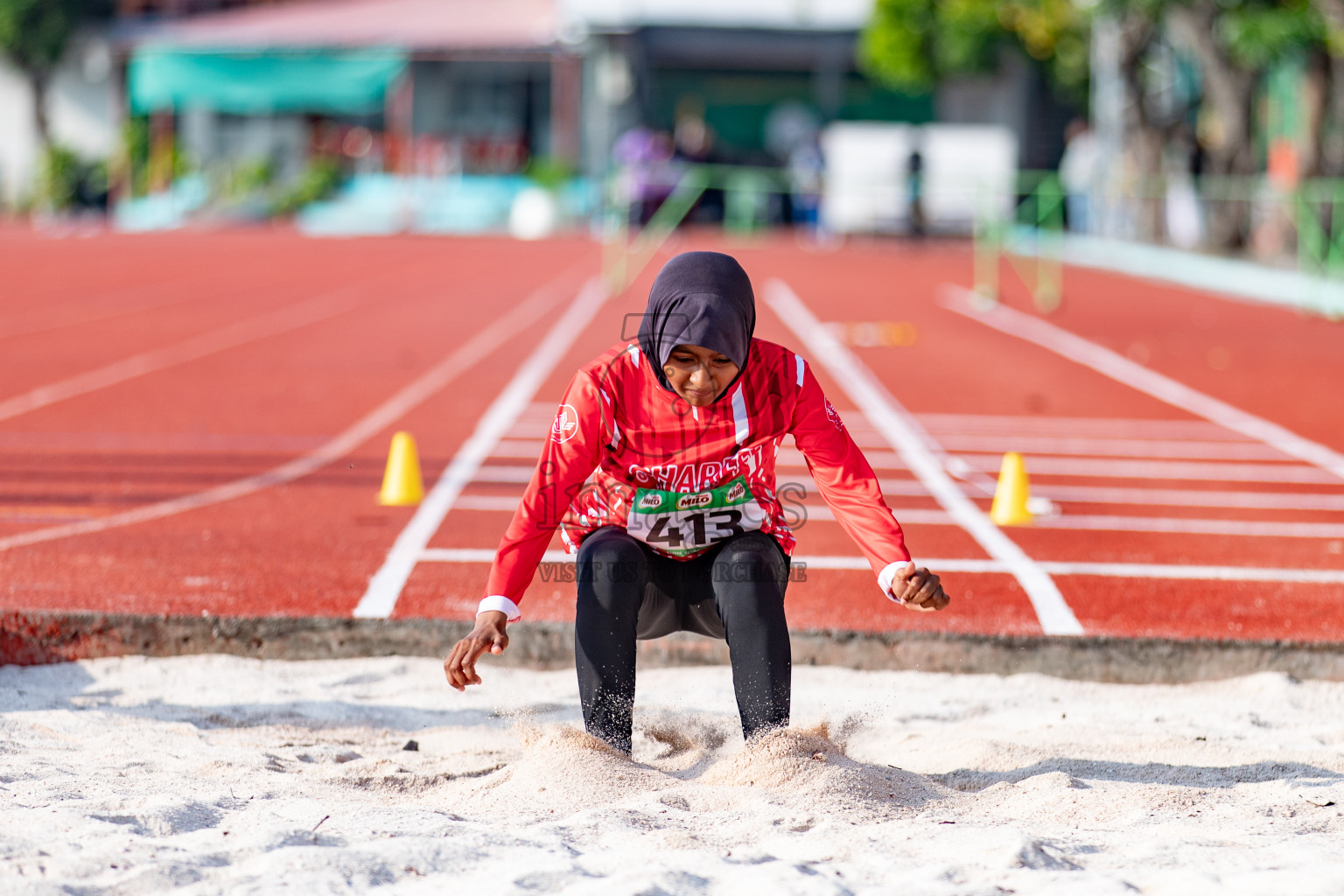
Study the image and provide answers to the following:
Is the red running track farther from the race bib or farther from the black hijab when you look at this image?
the black hijab

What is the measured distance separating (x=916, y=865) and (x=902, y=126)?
3622 centimetres

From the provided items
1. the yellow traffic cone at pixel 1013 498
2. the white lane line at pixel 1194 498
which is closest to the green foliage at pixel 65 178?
the white lane line at pixel 1194 498

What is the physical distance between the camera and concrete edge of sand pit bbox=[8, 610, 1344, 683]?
495 cm

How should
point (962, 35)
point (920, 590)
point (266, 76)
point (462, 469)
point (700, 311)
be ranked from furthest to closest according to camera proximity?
point (266, 76) < point (962, 35) < point (462, 469) < point (920, 590) < point (700, 311)

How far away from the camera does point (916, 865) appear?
10.2ft

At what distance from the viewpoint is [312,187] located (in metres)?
34.5

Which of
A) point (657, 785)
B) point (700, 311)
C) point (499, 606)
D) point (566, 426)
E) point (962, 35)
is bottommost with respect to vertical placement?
point (657, 785)

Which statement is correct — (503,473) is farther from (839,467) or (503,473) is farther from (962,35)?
(962,35)

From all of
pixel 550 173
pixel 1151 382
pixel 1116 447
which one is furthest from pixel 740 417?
pixel 550 173

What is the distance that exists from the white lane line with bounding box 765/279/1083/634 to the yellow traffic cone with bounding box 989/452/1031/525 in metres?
0.08

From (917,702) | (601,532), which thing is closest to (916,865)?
(601,532)

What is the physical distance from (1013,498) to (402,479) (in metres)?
2.84

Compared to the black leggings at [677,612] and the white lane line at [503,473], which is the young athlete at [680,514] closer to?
the black leggings at [677,612]

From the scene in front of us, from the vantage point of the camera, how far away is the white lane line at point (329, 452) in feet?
21.1
